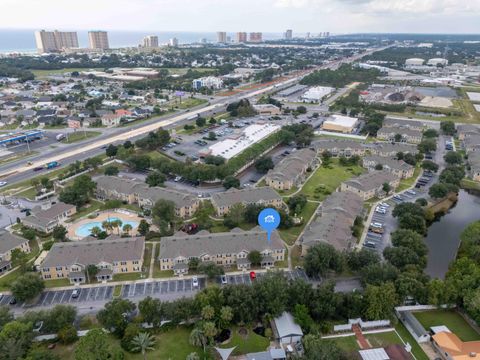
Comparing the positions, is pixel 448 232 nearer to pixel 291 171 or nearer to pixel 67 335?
pixel 291 171

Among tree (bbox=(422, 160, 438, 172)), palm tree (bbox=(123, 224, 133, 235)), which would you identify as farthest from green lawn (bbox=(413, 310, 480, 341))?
tree (bbox=(422, 160, 438, 172))

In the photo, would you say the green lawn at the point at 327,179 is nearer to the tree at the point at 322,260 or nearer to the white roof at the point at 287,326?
the tree at the point at 322,260

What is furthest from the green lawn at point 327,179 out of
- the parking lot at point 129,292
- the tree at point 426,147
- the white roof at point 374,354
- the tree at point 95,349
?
the tree at point 95,349

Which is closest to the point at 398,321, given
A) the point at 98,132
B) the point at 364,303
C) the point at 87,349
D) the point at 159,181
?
the point at 364,303

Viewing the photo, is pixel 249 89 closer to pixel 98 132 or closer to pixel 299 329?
pixel 98 132

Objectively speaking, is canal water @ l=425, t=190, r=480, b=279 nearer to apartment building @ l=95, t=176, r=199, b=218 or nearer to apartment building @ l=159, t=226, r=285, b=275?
apartment building @ l=159, t=226, r=285, b=275

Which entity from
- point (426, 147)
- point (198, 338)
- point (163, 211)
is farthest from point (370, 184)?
point (198, 338)
